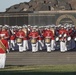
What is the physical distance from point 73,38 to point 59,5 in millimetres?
18096

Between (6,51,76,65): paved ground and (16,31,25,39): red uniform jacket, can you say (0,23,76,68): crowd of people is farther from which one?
(6,51,76,65): paved ground

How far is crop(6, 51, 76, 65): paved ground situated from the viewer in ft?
87.5

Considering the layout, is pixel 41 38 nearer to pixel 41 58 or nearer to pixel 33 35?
pixel 33 35

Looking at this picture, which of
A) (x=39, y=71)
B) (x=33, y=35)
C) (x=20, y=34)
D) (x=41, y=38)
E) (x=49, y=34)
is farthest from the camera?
(x=41, y=38)


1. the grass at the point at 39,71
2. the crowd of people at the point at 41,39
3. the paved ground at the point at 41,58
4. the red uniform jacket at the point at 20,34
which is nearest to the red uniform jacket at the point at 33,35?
the crowd of people at the point at 41,39

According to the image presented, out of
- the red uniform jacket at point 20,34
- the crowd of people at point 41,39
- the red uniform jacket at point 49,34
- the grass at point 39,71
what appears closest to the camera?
the grass at point 39,71

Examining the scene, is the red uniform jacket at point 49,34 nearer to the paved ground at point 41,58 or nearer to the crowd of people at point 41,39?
the crowd of people at point 41,39

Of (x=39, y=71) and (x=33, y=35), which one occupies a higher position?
(x=33, y=35)

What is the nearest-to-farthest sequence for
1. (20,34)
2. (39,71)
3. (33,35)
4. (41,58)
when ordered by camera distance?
(39,71) → (41,58) → (33,35) → (20,34)

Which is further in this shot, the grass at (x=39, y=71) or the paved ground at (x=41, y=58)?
the paved ground at (x=41, y=58)

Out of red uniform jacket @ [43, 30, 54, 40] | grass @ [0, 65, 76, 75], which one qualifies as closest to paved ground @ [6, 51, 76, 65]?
red uniform jacket @ [43, 30, 54, 40]

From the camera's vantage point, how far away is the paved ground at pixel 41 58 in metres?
26.7

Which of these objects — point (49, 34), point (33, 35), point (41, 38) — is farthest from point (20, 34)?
point (49, 34)

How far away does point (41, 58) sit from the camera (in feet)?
90.6
